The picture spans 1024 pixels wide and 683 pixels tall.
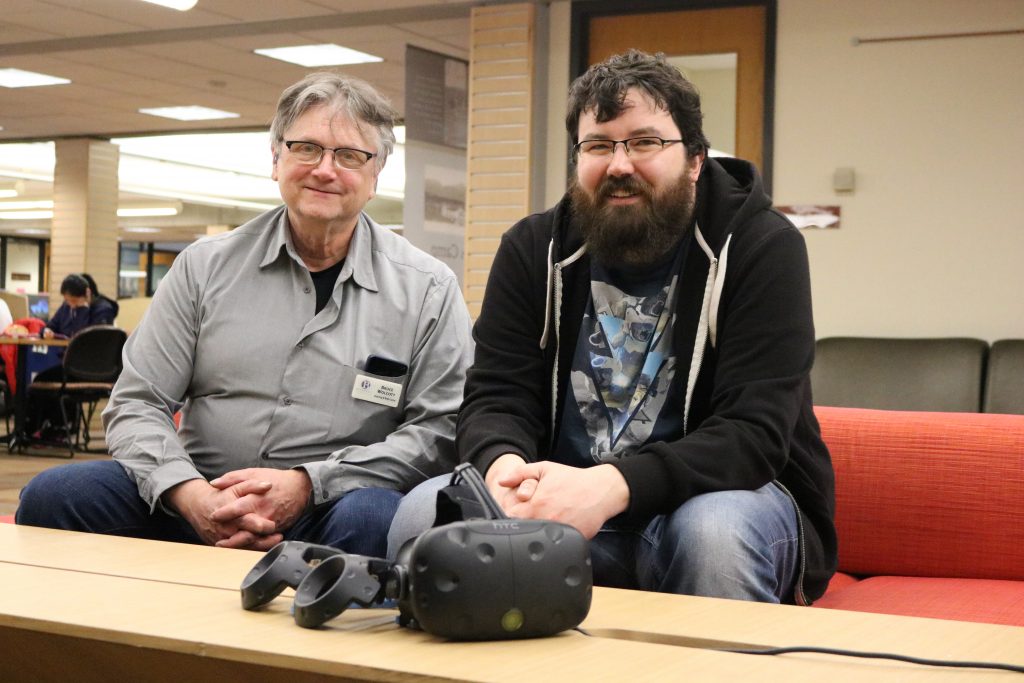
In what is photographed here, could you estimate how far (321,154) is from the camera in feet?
7.90

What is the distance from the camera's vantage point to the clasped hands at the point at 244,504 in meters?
2.08

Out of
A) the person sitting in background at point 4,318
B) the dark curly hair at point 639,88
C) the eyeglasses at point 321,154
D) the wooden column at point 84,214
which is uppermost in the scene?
the wooden column at point 84,214

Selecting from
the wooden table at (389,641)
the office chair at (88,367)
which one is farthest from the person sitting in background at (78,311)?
the wooden table at (389,641)

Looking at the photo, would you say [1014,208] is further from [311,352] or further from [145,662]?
[145,662]

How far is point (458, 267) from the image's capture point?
7.32 metres

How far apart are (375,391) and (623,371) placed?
0.54m

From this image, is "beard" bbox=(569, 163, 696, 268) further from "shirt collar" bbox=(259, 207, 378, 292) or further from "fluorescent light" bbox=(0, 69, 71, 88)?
"fluorescent light" bbox=(0, 69, 71, 88)

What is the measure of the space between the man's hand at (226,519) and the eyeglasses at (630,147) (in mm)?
806

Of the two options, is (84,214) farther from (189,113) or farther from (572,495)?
(572,495)

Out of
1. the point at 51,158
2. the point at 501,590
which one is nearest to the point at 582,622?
the point at 501,590

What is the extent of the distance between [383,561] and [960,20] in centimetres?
592

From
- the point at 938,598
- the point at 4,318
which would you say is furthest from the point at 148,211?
the point at 938,598

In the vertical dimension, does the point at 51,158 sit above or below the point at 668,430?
above

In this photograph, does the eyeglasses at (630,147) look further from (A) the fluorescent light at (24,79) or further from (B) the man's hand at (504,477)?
(A) the fluorescent light at (24,79)
